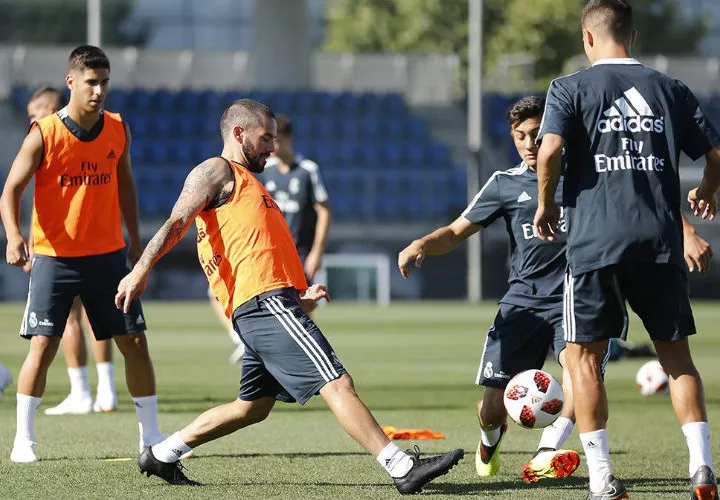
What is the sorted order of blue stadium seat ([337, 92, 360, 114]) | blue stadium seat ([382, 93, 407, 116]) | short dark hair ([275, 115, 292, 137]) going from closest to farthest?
short dark hair ([275, 115, 292, 137]) → blue stadium seat ([337, 92, 360, 114]) → blue stadium seat ([382, 93, 407, 116])

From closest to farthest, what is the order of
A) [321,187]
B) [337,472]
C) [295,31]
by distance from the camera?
[337,472] → [321,187] → [295,31]

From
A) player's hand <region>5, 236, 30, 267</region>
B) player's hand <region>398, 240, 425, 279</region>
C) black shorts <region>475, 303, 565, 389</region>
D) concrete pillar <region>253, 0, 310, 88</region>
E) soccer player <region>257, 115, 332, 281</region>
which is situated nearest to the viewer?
player's hand <region>398, 240, 425, 279</region>

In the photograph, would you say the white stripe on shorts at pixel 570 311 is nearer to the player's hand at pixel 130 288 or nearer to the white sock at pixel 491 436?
the white sock at pixel 491 436

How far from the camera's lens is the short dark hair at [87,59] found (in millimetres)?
7586

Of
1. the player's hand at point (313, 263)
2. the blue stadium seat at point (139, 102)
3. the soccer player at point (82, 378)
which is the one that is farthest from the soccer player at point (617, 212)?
the blue stadium seat at point (139, 102)

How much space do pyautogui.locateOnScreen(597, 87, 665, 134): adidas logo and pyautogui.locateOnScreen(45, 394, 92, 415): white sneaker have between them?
212 inches

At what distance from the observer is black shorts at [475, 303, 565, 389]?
23.9ft

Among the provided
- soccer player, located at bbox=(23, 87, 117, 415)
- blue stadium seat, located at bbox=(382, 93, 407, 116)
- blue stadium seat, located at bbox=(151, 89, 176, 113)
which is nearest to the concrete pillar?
blue stadium seat, located at bbox=(151, 89, 176, 113)

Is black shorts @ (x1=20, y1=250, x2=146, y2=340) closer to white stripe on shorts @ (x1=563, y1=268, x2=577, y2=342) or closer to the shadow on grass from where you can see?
the shadow on grass

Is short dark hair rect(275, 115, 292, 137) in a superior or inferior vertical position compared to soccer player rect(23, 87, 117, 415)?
superior

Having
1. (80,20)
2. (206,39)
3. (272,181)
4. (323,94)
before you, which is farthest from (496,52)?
(272,181)

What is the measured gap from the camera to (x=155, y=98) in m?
34.7

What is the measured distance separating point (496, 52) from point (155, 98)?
2570cm

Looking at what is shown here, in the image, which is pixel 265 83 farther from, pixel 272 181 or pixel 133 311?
pixel 133 311
